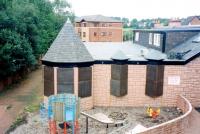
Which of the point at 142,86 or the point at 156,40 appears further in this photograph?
the point at 156,40

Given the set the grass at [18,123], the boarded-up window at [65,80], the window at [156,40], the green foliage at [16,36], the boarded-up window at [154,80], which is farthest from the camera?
the green foliage at [16,36]

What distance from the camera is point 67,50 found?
17938mm

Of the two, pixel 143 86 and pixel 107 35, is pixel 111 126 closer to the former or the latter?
pixel 143 86

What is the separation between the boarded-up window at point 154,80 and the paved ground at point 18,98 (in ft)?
31.4

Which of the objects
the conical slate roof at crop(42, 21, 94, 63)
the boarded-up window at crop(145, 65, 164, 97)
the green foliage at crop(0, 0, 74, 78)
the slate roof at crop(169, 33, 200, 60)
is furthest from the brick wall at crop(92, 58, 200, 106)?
the green foliage at crop(0, 0, 74, 78)

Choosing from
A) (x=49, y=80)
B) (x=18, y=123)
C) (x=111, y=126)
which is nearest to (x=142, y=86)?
(x=111, y=126)

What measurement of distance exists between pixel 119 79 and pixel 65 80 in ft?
12.0

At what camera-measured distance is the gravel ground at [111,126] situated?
1491cm

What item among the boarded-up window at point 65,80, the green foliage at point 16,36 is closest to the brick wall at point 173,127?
the boarded-up window at point 65,80

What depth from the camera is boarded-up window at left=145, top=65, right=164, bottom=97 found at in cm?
1844

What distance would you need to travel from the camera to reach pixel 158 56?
1834 centimetres

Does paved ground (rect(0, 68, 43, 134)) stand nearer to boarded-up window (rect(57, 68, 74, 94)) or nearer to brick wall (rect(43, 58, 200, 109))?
boarded-up window (rect(57, 68, 74, 94))

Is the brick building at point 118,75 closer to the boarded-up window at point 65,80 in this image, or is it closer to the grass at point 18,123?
the boarded-up window at point 65,80

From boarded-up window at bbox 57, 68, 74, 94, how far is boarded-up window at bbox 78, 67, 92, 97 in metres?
0.54
